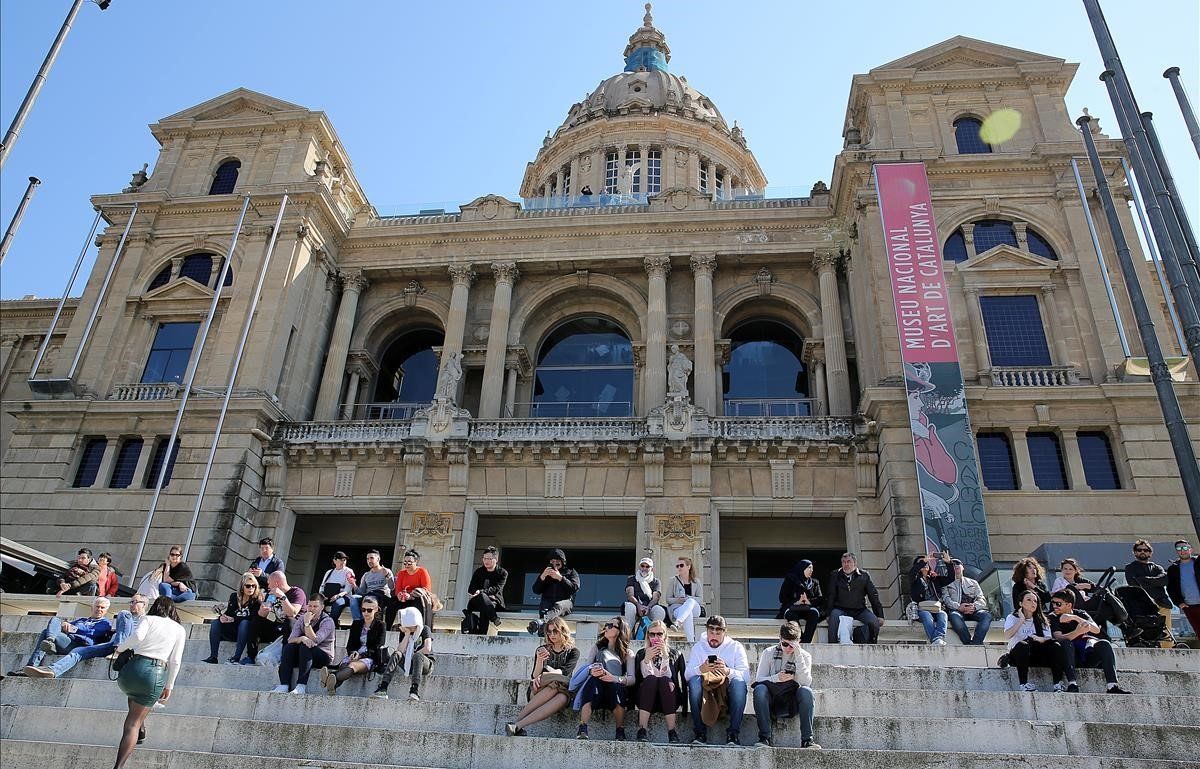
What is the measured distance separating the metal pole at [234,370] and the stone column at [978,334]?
21348mm

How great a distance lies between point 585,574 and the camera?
90.2 feet

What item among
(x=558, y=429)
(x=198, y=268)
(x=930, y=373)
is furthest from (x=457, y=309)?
Result: (x=930, y=373)

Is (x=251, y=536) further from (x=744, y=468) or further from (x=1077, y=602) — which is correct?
(x=1077, y=602)

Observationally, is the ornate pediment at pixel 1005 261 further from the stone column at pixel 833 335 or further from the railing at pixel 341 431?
the railing at pixel 341 431

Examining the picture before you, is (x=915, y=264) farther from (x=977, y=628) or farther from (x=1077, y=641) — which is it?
(x=1077, y=641)

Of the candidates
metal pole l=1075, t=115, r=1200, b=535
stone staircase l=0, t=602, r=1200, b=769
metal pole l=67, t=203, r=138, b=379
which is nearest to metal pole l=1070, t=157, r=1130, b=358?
metal pole l=1075, t=115, r=1200, b=535

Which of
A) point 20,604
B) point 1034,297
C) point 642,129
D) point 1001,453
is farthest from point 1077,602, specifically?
point 642,129

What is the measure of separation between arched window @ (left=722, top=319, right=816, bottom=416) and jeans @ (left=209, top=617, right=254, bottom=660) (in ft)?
60.5

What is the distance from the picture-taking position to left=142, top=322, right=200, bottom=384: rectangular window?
28406 millimetres

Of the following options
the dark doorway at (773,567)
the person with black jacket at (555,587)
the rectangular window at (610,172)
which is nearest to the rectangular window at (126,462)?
the person with black jacket at (555,587)

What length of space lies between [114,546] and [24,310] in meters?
20.4

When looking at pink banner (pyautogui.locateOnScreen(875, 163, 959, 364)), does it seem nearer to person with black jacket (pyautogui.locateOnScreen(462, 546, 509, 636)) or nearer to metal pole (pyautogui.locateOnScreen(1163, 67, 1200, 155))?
metal pole (pyautogui.locateOnScreen(1163, 67, 1200, 155))

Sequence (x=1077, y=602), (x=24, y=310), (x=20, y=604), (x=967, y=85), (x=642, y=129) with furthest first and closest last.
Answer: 1. (x=642, y=129)
2. (x=24, y=310)
3. (x=967, y=85)
4. (x=20, y=604)
5. (x=1077, y=602)

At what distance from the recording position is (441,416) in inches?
1046
